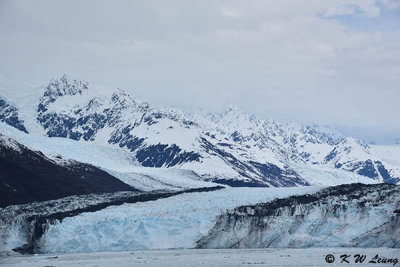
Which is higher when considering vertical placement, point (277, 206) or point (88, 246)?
point (277, 206)

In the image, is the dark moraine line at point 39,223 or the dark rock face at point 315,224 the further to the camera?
the dark moraine line at point 39,223

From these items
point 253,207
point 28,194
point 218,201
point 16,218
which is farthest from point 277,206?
point 28,194

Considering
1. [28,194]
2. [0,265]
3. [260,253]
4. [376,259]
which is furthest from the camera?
[28,194]

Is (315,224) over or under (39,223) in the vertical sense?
over

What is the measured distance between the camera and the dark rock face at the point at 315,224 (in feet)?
391

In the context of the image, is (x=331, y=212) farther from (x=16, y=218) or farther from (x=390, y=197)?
(x=16, y=218)

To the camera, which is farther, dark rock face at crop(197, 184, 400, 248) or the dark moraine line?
the dark moraine line

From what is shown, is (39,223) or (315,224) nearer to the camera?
(315,224)

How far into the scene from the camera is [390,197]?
124 meters

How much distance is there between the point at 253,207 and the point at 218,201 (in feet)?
32.0

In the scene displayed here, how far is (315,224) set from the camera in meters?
122

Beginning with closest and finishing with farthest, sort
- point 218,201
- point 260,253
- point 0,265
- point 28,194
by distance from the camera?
1. point 0,265
2. point 260,253
3. point 218,201
4. point 28,194

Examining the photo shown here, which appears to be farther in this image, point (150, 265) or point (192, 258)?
point (192, 258)

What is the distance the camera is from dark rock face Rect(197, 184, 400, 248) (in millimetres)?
119250
